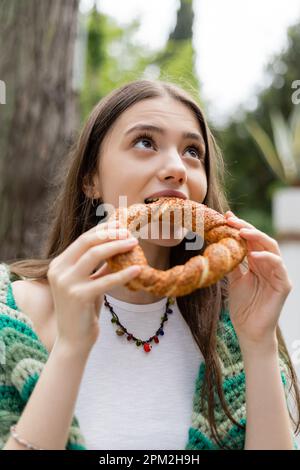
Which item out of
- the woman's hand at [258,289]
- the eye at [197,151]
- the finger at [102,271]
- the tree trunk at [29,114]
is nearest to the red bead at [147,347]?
the woman's hand at [258,289]

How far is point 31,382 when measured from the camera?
165 centimetres

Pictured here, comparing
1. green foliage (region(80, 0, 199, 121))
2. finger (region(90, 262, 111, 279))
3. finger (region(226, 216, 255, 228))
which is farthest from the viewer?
green foliage (region(80, 0, 199, 121))

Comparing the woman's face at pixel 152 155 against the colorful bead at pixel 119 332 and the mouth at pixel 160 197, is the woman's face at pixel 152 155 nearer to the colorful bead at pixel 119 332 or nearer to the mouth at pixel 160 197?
the mouth at pixel 160 197

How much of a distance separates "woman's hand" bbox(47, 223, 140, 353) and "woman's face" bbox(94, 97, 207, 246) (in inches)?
14.5

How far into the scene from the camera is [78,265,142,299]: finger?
1.37m

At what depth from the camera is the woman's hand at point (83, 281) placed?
139 centimetres

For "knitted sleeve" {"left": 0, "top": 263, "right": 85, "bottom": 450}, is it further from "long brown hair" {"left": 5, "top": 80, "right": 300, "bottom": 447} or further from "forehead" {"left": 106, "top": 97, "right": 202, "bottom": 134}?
"forehead" {"left": 106, "top": 97, "right": 202, "bottom": 134}

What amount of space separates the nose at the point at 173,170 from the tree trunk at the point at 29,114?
3.90 ft

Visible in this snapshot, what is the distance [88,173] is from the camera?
2137 millimetres

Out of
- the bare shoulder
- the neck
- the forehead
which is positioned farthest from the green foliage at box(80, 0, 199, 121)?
the bare shoulder

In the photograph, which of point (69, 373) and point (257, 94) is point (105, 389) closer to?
point (69, 373)

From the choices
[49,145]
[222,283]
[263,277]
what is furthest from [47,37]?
[263,277]

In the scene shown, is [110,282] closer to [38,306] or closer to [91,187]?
[38,306]
